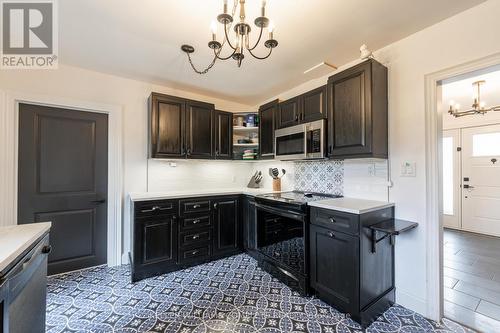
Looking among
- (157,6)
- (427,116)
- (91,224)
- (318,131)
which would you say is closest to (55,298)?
(91,224)

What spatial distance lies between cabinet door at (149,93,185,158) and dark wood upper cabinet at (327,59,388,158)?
6.38 ft

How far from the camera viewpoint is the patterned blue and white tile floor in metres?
1.75

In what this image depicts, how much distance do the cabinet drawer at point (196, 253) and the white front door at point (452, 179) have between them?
501 cm

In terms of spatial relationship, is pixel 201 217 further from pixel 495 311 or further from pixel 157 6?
pixel 495 311

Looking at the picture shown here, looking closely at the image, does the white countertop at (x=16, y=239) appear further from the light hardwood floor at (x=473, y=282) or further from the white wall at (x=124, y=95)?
the light hardwood floor at (x=473, y=282)

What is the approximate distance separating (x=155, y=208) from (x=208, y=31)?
194 cm

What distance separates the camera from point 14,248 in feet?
3.20

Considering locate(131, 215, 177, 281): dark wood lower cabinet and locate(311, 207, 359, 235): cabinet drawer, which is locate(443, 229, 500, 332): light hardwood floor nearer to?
locate(311, 207, 359, 235): cabinet drawer

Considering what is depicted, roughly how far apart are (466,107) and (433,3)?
3.75m

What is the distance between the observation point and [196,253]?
2.83 m

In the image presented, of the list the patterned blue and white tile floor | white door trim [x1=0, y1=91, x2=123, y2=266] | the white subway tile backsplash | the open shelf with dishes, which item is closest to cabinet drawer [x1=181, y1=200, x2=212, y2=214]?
the white subway tile backsplash

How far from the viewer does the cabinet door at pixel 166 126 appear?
9.28 feet

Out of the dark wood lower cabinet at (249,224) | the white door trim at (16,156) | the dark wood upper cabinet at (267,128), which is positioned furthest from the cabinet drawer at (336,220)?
the white door trim at (16,156)

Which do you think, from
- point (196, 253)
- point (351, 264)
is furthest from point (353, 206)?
point (196, 253)
